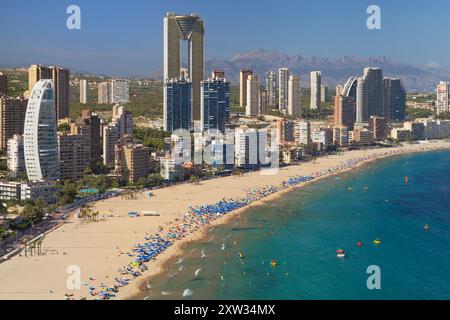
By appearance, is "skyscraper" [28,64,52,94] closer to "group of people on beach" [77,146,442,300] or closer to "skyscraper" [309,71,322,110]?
"group of people on beach" [77,146,442,300]

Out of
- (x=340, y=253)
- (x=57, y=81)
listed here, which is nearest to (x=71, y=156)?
(x=57, y=81)

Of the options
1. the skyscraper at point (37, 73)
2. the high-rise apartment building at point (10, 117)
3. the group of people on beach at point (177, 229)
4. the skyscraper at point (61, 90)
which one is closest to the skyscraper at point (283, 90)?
the skyscraper at point (61, 90)

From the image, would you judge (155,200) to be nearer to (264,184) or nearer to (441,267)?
(264,184)

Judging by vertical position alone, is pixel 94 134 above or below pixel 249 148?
above

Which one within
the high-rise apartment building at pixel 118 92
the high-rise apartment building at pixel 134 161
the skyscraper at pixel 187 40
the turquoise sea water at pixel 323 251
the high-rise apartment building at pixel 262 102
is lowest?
the turquoise sea water at pixel 323 251

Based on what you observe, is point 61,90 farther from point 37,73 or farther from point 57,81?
point 37,73

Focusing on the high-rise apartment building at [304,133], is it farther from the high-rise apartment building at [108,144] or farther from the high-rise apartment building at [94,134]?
the high-rise apartment building at [94,134]
